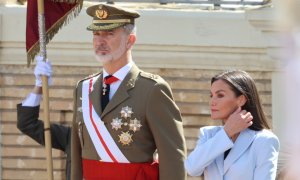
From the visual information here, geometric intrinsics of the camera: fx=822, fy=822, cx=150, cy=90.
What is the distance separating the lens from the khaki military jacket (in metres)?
3.46

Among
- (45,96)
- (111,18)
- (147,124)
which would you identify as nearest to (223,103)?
(147,124)

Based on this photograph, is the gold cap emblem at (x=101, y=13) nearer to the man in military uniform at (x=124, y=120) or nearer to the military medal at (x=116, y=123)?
the man in military uniform at (x=124, y=120)

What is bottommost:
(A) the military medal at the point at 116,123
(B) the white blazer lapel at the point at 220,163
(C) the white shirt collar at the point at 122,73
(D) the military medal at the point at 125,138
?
(D) the military medal at the point at 125,138

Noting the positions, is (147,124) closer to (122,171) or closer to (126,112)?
(126,112)

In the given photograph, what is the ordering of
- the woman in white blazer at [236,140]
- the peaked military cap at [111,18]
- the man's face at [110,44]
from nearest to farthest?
1. the woman in white blazer at [236,140]
2. the man's face at [110,44]
3. the peaked military cap at [111,18]

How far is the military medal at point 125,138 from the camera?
3.47 m

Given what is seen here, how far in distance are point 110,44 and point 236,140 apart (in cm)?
78

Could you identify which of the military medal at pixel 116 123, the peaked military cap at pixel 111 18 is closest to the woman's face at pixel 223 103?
the military medal at pixel 116 123

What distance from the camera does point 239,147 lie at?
2.95 metres

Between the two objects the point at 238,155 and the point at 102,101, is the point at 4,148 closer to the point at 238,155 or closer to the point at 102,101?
the point at 102,101

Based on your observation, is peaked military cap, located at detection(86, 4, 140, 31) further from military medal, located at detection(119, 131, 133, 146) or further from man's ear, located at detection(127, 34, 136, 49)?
military medal, located at detection(119, 131, 133, 146)

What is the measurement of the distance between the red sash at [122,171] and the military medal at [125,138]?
0.09 metres

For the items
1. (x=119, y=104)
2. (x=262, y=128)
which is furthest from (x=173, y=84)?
(x=262, y=128)

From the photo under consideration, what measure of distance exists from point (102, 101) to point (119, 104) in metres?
0.11
